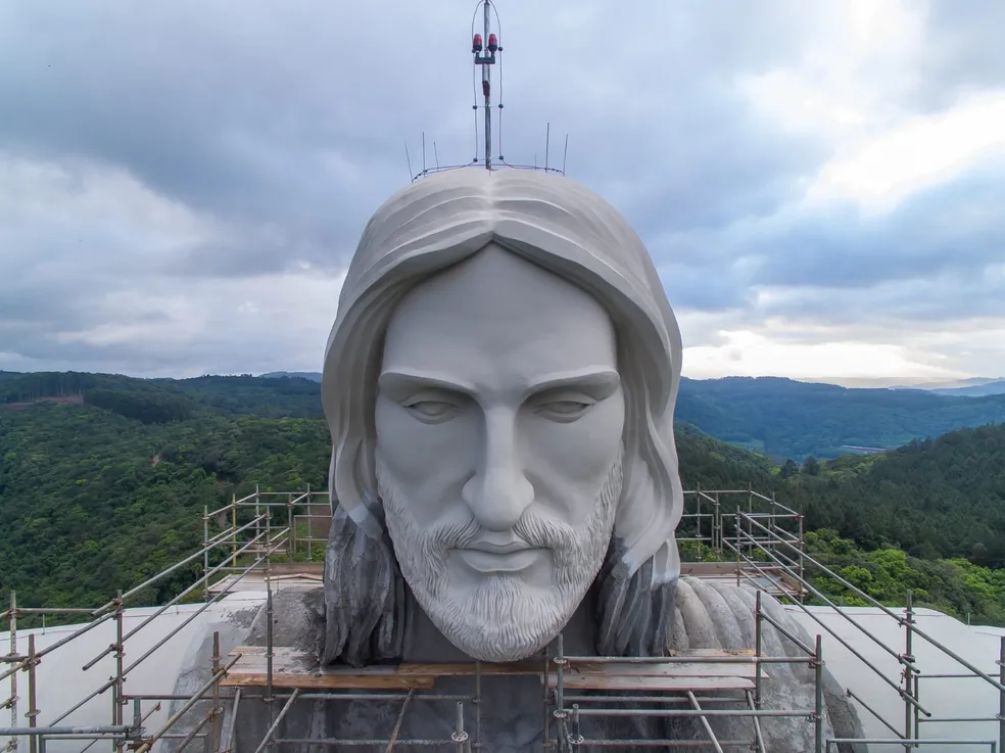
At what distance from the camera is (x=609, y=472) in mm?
3303

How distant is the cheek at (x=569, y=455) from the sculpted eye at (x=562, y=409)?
0.02 m

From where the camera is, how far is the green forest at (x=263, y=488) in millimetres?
15258

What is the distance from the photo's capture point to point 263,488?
16938 mm

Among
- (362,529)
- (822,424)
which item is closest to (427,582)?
(362,529)

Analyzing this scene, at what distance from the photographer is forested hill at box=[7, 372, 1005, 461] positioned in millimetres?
38406

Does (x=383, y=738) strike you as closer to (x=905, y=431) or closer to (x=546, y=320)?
(x=546, y=320)

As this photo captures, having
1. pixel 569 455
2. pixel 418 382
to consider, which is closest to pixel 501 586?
pixel 569 455

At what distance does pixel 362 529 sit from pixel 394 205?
70.4 inches

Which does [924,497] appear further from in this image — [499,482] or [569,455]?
[499,482]

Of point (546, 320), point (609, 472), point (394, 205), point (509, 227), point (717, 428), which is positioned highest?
point (394, 205)

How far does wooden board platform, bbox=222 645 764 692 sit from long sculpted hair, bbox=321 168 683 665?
0.33 feet

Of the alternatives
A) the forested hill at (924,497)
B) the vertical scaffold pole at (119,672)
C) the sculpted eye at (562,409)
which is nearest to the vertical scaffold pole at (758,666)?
the sculpted eye at (562,409)

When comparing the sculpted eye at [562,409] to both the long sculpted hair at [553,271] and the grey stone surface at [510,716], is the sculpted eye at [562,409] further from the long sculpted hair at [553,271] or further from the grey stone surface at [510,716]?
the grey stone surface at [510,716]

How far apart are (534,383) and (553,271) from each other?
566 mm
